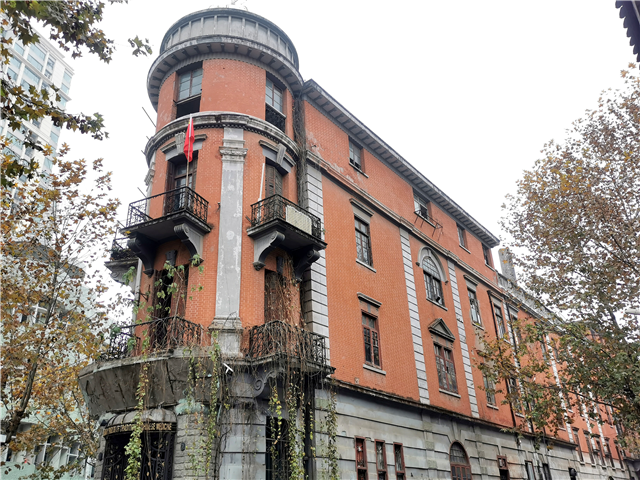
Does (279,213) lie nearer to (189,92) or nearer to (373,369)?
(189,92)

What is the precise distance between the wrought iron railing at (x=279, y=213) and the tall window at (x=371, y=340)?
4.66 metres

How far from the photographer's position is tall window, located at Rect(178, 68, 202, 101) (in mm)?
20594

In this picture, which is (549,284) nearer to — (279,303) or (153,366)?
(279,303)

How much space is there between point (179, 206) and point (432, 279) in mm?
14618

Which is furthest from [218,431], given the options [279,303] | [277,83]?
[277,83]

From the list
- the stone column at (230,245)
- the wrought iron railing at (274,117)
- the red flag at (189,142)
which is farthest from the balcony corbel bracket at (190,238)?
the wrought iron railing at (274,117)

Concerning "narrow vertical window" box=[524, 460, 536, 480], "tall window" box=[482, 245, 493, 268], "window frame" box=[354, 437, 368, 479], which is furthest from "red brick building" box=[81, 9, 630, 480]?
"tall window" box=[482, 245, 493, 268]

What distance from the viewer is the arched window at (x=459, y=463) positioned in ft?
75.0

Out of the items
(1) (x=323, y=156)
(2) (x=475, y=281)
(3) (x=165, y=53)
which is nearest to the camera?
(3) (x=165, y=53)

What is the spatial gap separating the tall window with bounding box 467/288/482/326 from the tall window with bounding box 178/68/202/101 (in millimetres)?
19135

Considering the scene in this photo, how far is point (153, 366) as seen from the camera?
48.9ft

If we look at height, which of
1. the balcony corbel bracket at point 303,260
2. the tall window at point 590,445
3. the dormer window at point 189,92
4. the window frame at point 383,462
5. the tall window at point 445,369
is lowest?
the window frame at point 383,462

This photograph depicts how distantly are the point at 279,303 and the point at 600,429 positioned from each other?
1470 inches

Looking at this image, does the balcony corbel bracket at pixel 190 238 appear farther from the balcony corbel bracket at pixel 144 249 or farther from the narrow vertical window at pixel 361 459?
the narrow vertical window at pixel 361 459
